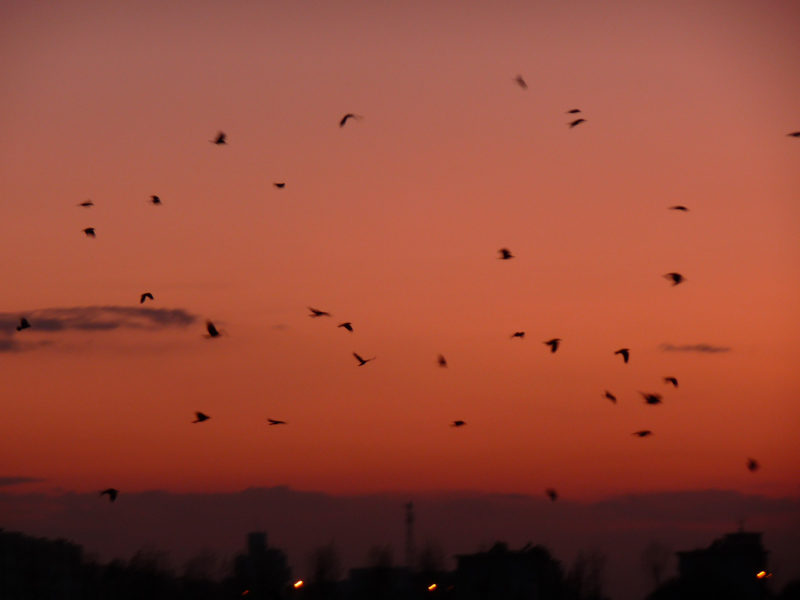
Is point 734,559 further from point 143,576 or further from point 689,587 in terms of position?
point 143,576

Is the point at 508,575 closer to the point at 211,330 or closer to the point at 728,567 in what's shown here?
the point at 728,567

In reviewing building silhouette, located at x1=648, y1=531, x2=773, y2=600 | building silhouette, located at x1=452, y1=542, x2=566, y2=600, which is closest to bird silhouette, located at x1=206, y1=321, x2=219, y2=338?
building silhouette, located at x1=648, y1=531, x2=773, y2=600

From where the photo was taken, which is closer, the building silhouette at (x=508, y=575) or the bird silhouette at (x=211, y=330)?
the bird silhouette at (x=211, y=330)

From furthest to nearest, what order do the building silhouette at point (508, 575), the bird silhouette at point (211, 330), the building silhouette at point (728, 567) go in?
1. the building silhouette at point (508, 575)
2. the building silhouette at point (728, 567)
3. the bird silhouette at point (211, 330)

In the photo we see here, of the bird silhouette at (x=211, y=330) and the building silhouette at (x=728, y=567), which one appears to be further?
the building silhouette at (x=728, y=567)

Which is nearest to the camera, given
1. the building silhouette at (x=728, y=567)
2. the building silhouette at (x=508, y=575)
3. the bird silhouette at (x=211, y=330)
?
the bird silhouette at (x=211, y=330)

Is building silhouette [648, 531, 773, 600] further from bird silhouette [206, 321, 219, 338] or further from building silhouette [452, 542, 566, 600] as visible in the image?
bird silhouette [206, 321, 219, 338]

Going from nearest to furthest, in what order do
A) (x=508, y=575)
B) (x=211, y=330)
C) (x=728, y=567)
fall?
(x=211, y=330)
(x=728, y=567)
(x=508, y=575)

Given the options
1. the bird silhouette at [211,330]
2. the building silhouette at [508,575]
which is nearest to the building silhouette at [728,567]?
the building silhouette at [508,575]

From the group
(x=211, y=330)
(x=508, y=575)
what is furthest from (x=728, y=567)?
(x=211, y=330)

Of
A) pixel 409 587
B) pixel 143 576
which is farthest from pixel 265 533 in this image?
pixel 143 576

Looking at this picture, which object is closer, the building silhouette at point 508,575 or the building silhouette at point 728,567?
the building silhouette at point 728,567

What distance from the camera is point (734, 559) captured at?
9519cm

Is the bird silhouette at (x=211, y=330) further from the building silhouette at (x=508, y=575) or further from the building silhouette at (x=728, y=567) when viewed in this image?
the building silhouette at (x=508, y=575)
